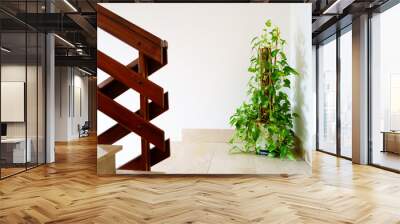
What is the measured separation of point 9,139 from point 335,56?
19.8 feet

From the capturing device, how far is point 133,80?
4.89 metres

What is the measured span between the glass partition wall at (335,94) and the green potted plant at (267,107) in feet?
8.27

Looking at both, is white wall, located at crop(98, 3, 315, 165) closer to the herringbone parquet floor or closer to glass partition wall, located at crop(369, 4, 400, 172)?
the herringbone parquet floor

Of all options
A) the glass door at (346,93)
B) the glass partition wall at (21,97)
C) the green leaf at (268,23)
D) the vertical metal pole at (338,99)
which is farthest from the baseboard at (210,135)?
the vertical metal pole at (338,99)

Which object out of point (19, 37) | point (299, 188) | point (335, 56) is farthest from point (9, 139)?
point (335, 56)

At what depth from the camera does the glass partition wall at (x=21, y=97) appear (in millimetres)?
5453

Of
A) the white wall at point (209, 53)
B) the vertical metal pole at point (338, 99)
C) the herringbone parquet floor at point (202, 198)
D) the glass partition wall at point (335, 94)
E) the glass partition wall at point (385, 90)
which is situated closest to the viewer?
the herringbone parquet floor at point (202, 198)

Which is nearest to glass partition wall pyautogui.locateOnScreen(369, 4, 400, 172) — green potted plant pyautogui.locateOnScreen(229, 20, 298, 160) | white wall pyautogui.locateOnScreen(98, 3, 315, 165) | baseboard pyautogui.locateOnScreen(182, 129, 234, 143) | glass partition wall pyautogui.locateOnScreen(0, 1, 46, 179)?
white wall pyautogui.locateOnScreen(98, 3, 315, 165)

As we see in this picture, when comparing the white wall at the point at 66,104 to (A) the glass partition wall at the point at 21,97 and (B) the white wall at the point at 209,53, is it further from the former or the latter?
(B) the white wall at the point at 209,53

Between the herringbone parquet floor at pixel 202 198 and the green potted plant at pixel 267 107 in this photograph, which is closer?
the herringbone parquet floor at pixel 202 198

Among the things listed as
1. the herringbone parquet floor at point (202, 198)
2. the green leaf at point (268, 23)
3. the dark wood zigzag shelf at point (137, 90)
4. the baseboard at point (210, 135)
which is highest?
the green leaf at point (268, 23)

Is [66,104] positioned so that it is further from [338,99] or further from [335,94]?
[338,99]

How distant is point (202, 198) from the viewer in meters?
3.87

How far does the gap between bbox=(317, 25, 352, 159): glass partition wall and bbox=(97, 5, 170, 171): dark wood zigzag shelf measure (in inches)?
154
